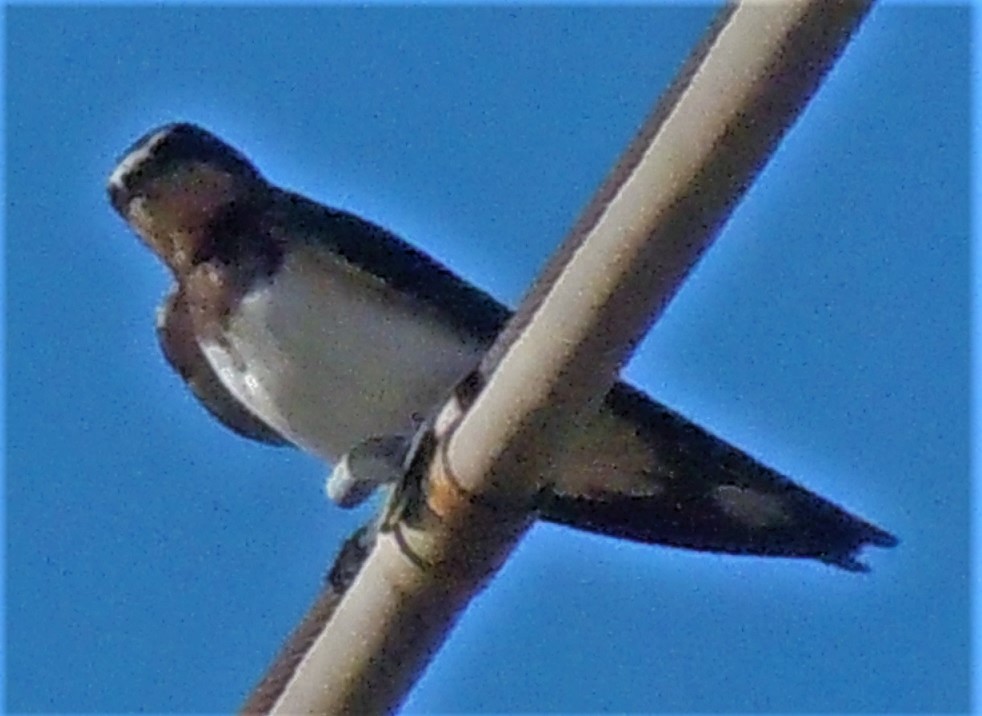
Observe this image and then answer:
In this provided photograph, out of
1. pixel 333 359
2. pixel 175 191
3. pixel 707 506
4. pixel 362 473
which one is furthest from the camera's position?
pixel 175 191

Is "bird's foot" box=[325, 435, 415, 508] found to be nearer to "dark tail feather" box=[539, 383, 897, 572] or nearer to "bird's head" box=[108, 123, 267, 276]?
"dark tail feather" box=[539, 383, 897, 572]

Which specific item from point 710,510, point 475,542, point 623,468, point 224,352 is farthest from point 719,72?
point 224,352

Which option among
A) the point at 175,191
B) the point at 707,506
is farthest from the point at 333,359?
the point at 707,506

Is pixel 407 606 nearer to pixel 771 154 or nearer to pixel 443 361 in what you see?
pixel 771 154

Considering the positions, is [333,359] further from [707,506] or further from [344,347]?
[707,506]

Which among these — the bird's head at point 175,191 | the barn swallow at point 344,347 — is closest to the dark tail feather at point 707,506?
the barn swallow at point 344,347

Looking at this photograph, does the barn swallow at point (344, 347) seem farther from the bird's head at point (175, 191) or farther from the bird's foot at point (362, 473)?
the bird's foot at point (362, 473)

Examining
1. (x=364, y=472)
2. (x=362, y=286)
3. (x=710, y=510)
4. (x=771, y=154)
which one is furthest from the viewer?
(x=362, y=286)

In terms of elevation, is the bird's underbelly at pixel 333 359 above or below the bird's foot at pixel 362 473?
below
